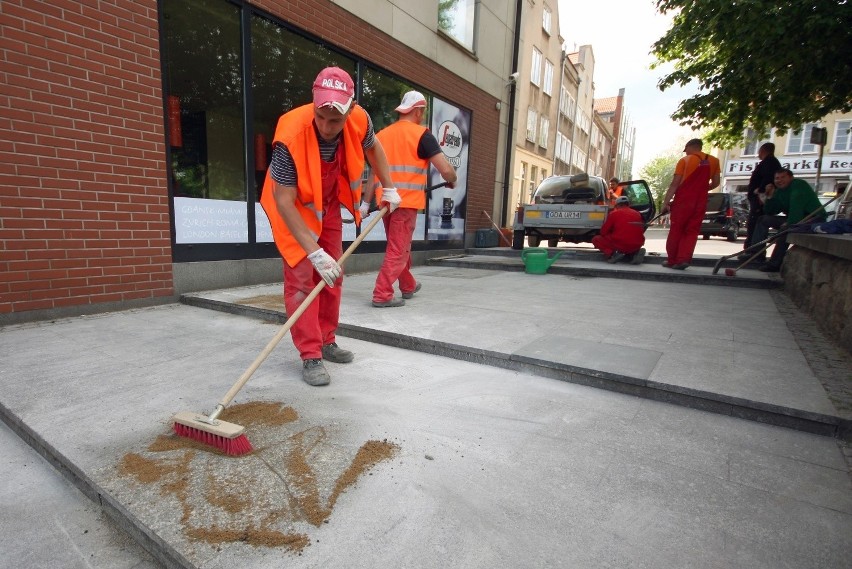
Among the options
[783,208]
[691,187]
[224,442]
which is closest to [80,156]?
[224,442]

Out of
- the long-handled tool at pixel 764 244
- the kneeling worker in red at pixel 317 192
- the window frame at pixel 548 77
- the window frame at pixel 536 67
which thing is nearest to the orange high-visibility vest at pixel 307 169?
the kneeling worker in red at pixel 317 192

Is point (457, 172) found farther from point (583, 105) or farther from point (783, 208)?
point (583, 105)

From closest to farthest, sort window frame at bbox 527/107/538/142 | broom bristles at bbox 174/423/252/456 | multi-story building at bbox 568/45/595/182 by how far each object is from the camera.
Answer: broom bristles at bbox 174/423/252/456 < window frame at bbox 527/107/538/142 < multi-story building at bbox 568/45/595/182

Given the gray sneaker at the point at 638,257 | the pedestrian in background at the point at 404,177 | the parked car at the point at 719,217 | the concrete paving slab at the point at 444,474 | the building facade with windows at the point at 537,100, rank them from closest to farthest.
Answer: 1. the concrete paving slab at the point at 444,474
2. the pedestrian in background at the point at 404,177
3. the gray sneaker at the point at 638,257
4. the parked car at the point at 719,217
5. the building facade with windows at the point at 537,100

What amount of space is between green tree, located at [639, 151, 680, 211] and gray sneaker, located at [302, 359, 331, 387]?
54.7 meters

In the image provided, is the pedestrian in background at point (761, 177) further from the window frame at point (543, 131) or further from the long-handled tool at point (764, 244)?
the window frame at point (543, 131)

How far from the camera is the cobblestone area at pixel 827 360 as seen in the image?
7.25 ft

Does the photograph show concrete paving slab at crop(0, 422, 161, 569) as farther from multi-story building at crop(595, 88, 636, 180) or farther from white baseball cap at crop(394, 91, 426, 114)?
multi-story building at crop(595, 88, 636, 180)

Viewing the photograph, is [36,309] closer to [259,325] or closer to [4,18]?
[259,325]

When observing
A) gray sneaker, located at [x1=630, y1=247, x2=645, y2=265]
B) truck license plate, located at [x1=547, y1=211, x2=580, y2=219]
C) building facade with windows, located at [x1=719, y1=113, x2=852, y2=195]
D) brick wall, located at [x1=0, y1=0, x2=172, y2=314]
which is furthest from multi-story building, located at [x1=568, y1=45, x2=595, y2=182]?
brick wall, located at [x1=0, y1=0, x2=172, y2=314]

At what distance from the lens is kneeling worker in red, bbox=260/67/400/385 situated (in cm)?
239

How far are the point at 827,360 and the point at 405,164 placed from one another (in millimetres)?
3557

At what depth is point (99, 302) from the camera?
162 inches

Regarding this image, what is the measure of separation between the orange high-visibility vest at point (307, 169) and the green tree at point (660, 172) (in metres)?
54.3
